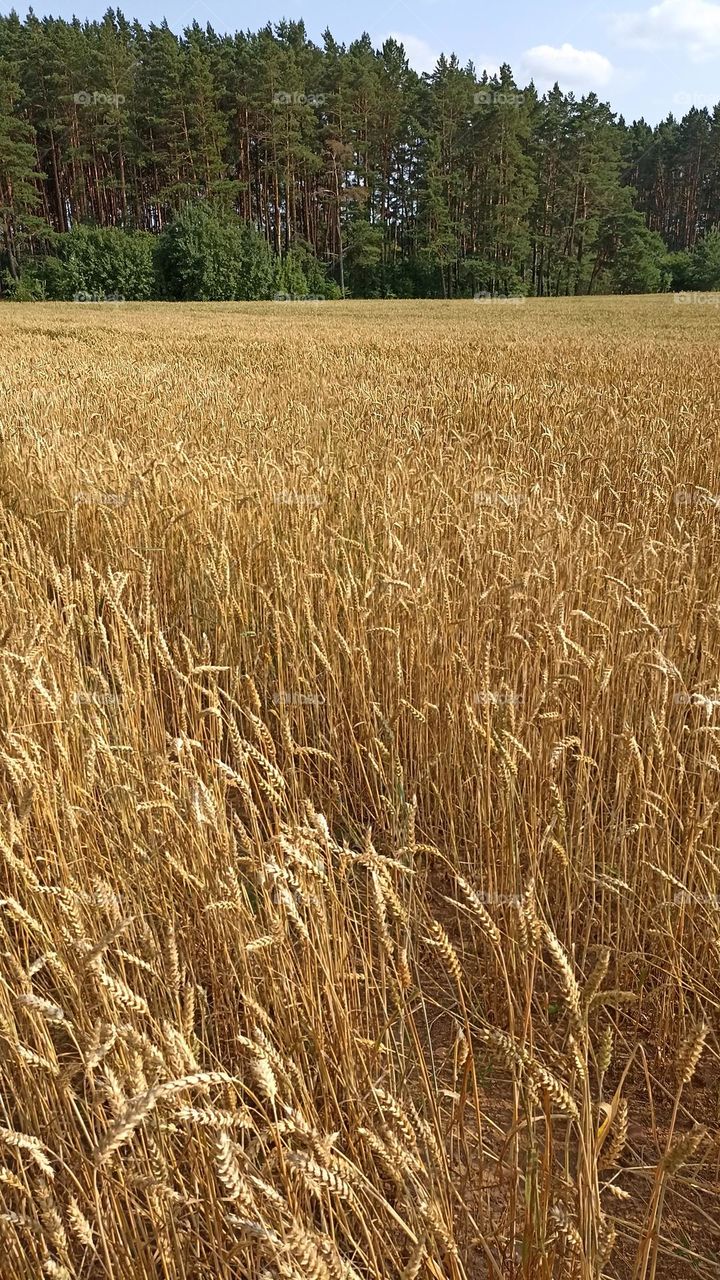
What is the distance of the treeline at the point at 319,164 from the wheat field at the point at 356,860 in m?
43.8

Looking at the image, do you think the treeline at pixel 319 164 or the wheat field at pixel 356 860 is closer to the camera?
the wheat field at pixel 356 860

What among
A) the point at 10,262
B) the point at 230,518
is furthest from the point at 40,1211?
the point at 10,262

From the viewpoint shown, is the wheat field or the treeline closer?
the wheat field

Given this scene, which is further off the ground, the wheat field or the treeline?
the treeline

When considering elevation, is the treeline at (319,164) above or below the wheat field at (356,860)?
above

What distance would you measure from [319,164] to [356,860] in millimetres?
56725

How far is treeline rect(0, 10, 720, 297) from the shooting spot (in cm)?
4925

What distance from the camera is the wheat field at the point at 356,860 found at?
1031 millimetres

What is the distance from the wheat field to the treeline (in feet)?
144

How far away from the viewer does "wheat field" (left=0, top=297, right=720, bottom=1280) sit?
1.03m

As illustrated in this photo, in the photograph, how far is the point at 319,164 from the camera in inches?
1977

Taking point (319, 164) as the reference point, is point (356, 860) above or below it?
below

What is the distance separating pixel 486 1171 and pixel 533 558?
76.3 inches

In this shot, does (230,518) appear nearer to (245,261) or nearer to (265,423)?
(265,423)
